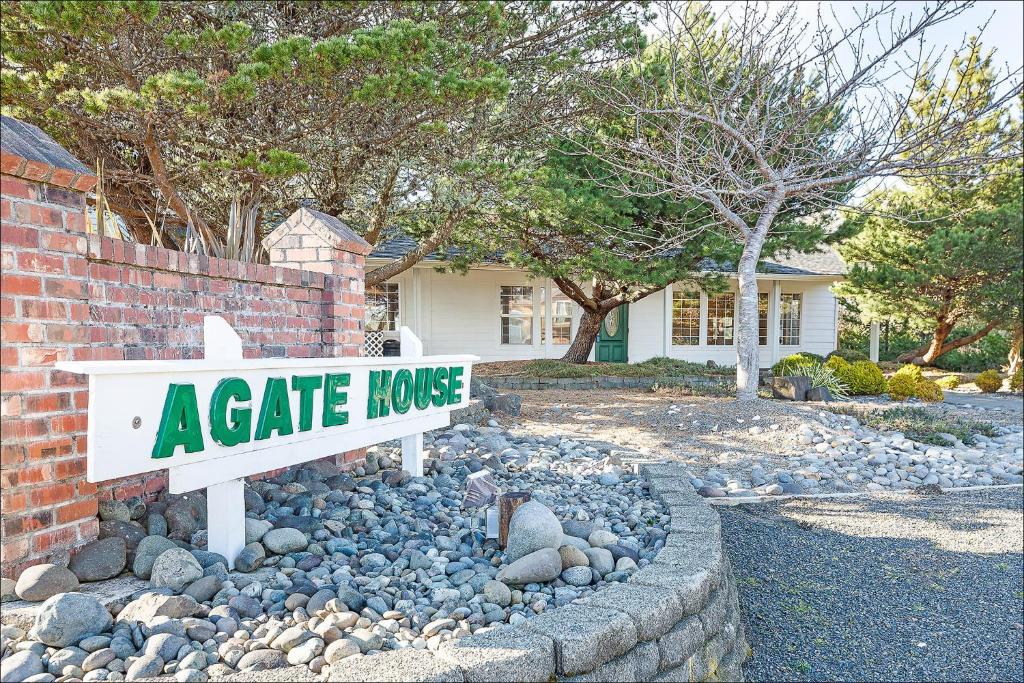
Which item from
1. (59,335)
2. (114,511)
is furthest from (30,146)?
(114,511)

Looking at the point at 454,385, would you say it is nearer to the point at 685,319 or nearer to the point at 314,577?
the point at 314,577

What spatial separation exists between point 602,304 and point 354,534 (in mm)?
12149

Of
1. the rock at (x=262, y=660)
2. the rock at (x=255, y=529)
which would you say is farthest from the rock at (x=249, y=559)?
the rock at (x=262, y=660)

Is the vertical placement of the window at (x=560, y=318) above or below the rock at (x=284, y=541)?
above

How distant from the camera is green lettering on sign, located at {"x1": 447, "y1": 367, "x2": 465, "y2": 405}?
4469 mm

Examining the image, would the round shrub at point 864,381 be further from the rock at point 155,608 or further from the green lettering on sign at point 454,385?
the rock at point 155,608

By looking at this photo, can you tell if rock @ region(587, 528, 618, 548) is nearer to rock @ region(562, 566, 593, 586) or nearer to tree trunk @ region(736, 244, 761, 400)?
rock @ region(562, 566, 593, 586)

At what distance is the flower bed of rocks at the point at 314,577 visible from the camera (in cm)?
200

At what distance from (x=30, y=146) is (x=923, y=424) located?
8.74 metres

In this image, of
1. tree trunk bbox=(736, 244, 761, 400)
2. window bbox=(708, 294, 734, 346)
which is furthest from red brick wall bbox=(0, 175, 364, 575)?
window bbox=(708, 294, 734, 346)

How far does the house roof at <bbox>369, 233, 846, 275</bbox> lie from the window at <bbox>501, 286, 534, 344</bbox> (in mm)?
2484

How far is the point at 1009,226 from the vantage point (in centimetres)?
1455

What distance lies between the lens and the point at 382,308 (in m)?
15.5

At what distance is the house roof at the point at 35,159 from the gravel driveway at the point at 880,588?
11.4 ft
